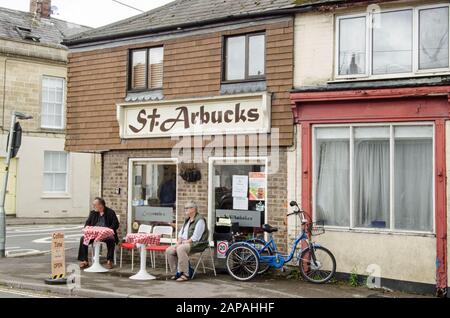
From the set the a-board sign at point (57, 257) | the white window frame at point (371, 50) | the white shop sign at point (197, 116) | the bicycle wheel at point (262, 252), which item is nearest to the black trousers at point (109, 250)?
the a-board sign at point (57, 257)

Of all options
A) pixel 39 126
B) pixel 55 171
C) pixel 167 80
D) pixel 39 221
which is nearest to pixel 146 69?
pixel 167 80

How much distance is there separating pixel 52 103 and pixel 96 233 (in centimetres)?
1600

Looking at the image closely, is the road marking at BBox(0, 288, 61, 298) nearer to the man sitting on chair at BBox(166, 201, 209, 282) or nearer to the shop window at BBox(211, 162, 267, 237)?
the man sitting on chair at BBox(166, 201, 209, 282)

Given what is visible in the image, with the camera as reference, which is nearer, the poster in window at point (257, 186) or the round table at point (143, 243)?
the round table at point (143, 243)

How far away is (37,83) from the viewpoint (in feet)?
85.6

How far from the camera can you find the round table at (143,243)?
11.3 meters

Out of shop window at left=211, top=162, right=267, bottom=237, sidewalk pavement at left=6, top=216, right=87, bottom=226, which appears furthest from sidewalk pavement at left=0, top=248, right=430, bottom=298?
sidewalk pavement at left=6, top=216, right=87, bottom=226

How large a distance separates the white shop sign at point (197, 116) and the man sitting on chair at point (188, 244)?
180 cm

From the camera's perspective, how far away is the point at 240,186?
12109mm

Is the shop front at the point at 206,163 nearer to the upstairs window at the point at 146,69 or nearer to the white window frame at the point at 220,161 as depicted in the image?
the white window frame at the point at 220,161

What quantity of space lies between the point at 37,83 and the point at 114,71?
13.6 meters

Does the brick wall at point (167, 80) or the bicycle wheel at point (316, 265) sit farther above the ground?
the brick wall at point (167, 80)

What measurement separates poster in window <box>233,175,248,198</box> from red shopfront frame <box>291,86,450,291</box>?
132 cm

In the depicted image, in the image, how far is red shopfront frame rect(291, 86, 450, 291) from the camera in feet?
32.3
